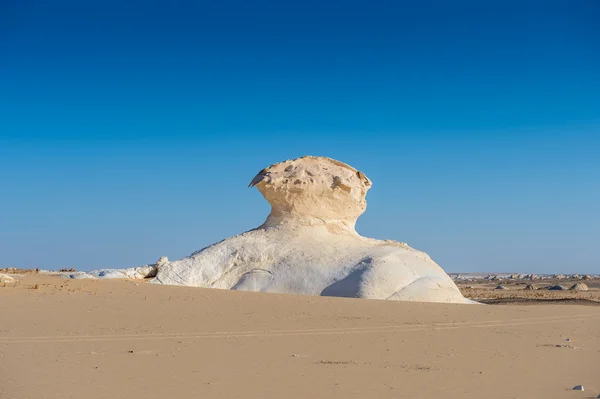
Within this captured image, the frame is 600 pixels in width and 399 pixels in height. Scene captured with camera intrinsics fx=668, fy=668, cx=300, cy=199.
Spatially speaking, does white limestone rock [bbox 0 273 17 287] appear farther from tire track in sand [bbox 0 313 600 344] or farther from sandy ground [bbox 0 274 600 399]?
tire track in sand [bbox 0 313 600 344]

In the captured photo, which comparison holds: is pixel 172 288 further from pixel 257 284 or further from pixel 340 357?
pixel 340 357

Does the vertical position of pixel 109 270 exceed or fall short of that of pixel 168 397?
it exceeds it

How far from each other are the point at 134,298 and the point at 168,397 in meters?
10.3

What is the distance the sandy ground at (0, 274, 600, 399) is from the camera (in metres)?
7.68

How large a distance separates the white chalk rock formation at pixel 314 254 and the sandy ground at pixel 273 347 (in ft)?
10.0

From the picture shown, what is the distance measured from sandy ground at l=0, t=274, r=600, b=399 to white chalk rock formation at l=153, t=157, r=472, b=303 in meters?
3.06

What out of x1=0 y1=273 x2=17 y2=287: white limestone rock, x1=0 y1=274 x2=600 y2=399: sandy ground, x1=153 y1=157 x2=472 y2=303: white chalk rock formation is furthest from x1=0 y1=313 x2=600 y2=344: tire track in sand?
x1=0 y1=273 x2=17 y2=287: white limestone rock

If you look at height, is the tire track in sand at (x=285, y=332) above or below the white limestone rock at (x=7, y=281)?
below

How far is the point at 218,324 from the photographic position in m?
13.6

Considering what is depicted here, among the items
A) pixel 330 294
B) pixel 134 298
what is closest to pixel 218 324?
pixel 134 298

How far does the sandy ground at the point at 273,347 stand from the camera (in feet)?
25.2

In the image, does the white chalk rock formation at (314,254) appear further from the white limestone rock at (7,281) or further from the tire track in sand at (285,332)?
the tire track in sand at (285,332)

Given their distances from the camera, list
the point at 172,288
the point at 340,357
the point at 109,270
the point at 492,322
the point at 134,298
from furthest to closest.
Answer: the point at 109,270
the point at 172,288
the point at 134,298
the point at 492,322
the point at 340,357

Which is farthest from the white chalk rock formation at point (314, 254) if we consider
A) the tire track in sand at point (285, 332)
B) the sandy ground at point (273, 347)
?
the tire track in sand at point (285, 332)
